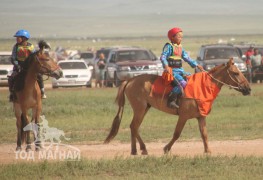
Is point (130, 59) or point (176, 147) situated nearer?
point (176, 147)

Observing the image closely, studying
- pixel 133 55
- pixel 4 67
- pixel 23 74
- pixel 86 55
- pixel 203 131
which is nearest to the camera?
pixel 203 131

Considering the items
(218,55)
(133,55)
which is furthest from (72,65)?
(218,55)

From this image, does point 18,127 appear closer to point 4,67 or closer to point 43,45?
point 43,45

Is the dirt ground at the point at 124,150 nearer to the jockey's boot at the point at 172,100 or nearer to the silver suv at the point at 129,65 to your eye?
the jockey's boot at the point at 172,100

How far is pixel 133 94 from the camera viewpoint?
16.1 meters

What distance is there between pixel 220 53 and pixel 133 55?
4.08m

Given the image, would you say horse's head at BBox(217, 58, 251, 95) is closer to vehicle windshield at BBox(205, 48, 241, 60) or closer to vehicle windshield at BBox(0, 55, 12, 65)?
vehicle windshield at BBox(205, 48, 241, 60)

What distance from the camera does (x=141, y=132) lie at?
20500 mm

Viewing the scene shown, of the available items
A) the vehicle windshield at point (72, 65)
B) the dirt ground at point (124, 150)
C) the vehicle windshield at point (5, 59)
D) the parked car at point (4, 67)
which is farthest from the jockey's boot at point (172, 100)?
the vehicle windshield at point (72, 65)

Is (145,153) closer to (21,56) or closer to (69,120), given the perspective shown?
(21,56)

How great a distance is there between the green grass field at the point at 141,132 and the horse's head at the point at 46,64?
8.55 ft

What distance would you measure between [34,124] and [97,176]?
13.4 ft

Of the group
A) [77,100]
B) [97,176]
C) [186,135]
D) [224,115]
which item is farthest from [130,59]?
[97,176]

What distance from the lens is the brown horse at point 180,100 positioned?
15.4 m
